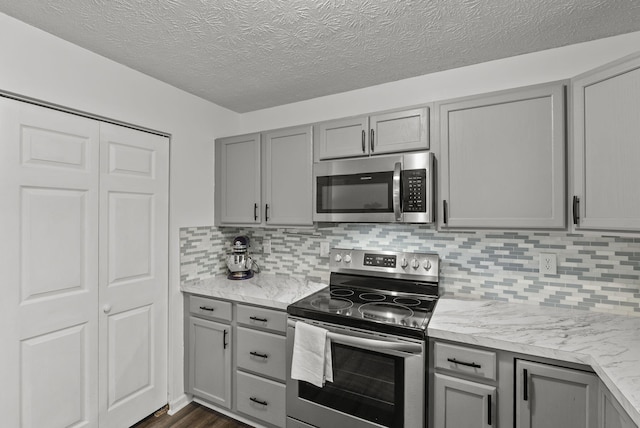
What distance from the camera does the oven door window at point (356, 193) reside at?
1984 mm

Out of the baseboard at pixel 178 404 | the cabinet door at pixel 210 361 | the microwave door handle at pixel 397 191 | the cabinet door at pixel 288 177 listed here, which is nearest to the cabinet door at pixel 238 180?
the cabinet door at pixel 288 177

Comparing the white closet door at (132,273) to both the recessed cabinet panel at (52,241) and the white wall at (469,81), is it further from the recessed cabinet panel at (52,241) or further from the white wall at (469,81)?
the white wall at (469,81)

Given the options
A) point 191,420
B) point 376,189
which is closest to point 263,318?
point 191,420

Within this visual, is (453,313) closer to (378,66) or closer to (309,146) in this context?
(309,146)

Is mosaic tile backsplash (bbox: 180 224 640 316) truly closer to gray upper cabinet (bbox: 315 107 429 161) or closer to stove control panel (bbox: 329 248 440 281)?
stove control panel (bbox: 329 248 440 281)

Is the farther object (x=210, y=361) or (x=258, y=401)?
(x=210, y=361)

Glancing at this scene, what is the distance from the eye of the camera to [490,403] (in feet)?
4.80

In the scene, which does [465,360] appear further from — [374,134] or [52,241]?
[52,241]

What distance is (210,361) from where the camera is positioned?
2.34 metres

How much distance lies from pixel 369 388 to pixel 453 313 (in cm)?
61

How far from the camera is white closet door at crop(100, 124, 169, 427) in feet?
6.52

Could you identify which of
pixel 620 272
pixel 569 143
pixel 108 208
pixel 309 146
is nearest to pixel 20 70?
pixel 108 208

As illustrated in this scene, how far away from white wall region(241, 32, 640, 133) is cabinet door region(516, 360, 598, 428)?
1562mm

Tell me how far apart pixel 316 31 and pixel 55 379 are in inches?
91.4
